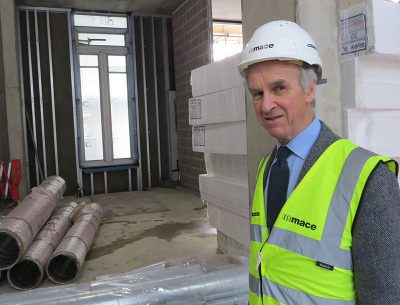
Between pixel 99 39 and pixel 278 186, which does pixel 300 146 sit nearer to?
pixel 278 186

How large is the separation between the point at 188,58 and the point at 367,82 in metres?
5.55

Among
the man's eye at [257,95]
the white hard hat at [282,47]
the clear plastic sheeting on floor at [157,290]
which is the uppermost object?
the white hard hat at [282,47]

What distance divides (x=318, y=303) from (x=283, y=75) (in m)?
0.60

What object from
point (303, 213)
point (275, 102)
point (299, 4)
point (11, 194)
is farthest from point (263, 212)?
point (11, 194)

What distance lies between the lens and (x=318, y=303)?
35.4 inches

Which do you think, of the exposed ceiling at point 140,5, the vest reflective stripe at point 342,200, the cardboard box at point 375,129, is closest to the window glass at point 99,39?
the exposed ceiling at point 140,5

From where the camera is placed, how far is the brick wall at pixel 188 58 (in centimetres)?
666

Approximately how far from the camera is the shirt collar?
1.04 metres

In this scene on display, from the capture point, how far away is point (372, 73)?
2094mm

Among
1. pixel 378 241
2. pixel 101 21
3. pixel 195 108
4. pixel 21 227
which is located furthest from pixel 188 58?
pixel 378 241

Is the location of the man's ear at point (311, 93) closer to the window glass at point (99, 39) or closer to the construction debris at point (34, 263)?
the construction debris at point (34, 263)

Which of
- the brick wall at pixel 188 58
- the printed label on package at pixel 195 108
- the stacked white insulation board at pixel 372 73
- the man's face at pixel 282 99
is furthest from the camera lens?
the brick wall at pixel 188 58

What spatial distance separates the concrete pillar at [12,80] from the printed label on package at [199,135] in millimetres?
4033

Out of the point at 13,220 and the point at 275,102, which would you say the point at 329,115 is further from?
the point at 13,220
